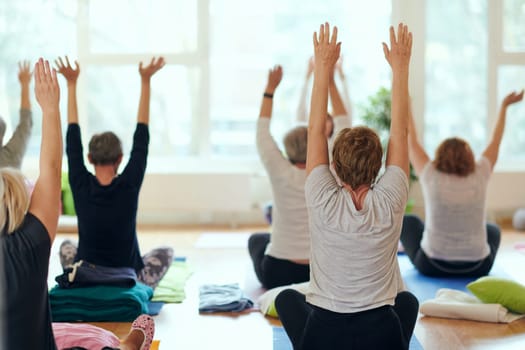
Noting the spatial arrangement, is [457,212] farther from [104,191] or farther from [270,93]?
[104,191]

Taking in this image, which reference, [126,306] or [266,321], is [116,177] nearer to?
[126,306]

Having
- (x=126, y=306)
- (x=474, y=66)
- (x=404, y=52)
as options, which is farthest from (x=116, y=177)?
(x=474, y=66)

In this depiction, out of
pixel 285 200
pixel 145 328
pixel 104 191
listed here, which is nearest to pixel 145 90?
pixel 104 191

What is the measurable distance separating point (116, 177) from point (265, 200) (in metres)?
3.57

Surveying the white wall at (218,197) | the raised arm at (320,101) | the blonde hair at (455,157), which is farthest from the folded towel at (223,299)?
the white wall at (218,197)

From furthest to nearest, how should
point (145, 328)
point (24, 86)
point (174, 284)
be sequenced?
point (174, 284) < point (24, 86) < point (145, 328)

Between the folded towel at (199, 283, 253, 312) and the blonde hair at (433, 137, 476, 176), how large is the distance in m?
1.39

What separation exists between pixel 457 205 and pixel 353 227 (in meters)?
2.05

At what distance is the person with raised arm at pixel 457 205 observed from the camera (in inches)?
176

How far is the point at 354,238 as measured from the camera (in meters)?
2.60

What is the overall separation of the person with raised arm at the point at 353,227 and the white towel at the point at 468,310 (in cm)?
119

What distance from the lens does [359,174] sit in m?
2.67

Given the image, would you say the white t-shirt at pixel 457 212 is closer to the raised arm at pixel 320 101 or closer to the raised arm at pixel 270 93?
the raised arm at pixel 270 93

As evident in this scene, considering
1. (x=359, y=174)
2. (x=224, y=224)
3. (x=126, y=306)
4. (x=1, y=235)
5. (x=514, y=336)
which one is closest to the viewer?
(x=1, y=235)
